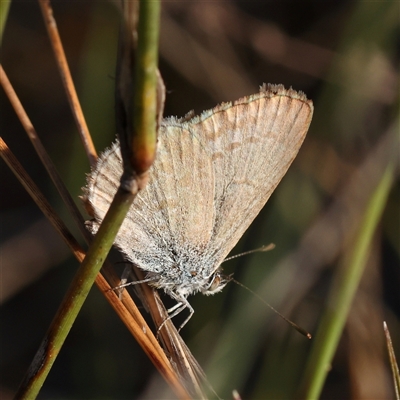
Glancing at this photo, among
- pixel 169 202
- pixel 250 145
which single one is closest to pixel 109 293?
pixel 169 202

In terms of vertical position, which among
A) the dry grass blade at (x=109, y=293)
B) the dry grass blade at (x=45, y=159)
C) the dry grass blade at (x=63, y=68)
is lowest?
the dry grass blade at (x=109, y=293)

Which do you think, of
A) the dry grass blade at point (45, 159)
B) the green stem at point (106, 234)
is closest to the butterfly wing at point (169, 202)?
the dry grass blade at point (45, 159)

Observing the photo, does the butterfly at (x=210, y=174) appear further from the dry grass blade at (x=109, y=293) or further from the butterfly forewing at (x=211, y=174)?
the dry grass blade at (x=109, y=293)

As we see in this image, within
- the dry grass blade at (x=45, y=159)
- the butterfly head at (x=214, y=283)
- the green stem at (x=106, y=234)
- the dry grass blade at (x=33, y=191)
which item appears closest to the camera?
the green stem at (x=106, y=234)

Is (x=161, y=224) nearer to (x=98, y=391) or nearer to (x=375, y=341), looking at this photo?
(x=98, y=391)

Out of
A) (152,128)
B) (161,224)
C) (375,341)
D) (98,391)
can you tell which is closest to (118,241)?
(161,224)

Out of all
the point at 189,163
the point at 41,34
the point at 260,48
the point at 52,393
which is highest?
the point at 260,48

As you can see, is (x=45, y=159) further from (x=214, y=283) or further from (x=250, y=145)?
(x=214, y=283)
